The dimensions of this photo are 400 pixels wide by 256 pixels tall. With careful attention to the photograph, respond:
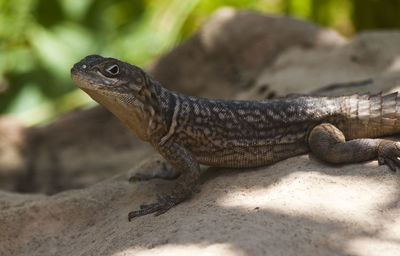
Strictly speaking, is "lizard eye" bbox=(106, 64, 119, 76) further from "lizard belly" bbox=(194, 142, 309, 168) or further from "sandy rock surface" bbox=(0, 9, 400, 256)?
"sandy rock surface" bbox=(0, 9, 400, 256)

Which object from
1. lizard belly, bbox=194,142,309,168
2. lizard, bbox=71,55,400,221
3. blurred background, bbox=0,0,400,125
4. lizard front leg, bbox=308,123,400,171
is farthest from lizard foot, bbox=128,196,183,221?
blurred background, bbox=0,0,400,125

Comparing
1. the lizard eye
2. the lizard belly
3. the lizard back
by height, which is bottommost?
the lizard belly

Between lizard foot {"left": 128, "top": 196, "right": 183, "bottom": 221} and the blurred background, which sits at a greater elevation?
the blurred background

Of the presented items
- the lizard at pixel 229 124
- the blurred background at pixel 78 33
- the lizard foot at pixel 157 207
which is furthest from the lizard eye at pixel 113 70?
the blurred background at pixel 78 33

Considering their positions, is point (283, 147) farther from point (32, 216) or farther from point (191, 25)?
point (191, 25)

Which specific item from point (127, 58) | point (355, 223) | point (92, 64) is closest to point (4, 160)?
point (127, 58)
